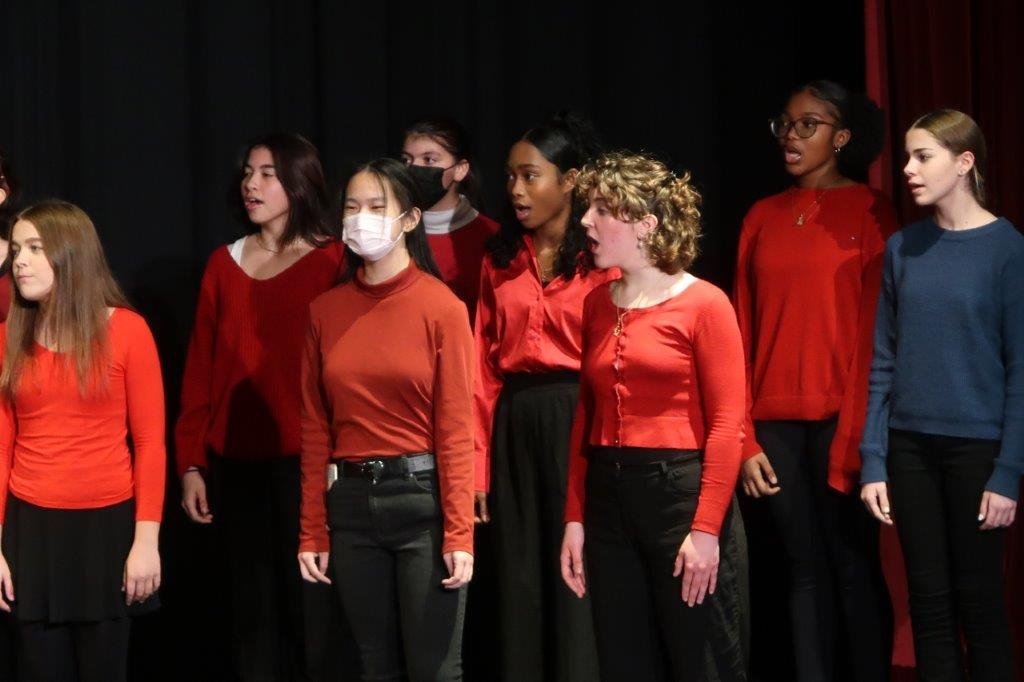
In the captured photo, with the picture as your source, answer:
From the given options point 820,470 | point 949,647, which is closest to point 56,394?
point 820,470

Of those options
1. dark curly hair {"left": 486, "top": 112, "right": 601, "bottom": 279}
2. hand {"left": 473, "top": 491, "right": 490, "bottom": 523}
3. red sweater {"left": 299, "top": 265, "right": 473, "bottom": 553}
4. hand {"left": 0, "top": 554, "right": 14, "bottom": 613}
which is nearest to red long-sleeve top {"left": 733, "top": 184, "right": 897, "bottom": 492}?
dark curly hair {"left": 486, "top": 112, "right": 601, "bottom": 279}

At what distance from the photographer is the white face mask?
118 inches

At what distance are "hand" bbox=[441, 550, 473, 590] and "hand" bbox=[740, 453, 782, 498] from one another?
102 cm

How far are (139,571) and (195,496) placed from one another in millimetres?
669

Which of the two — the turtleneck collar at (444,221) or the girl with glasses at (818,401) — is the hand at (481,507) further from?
the turtleneck collar at (444,221)

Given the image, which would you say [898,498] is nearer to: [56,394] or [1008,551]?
[1008,551]

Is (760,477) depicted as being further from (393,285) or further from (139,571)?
(139,571)

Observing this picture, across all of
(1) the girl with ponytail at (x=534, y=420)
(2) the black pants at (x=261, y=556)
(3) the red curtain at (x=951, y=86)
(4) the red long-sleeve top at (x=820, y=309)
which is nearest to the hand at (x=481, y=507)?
(1) the girl with ponytail at (x=534, y=420)

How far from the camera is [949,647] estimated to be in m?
3.28

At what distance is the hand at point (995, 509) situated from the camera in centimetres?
312

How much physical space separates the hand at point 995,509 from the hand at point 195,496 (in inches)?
79.4

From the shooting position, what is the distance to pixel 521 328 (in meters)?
3.54

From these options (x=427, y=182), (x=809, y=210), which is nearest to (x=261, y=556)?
(x=427, y=182)

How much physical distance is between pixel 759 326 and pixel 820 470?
0.42 meters
